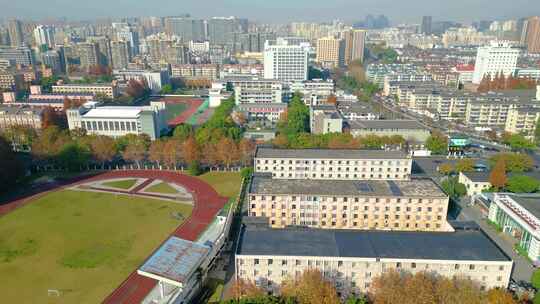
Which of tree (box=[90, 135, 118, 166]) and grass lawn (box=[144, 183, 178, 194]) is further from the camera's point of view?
tree (box=[90, 135, 118, 166])

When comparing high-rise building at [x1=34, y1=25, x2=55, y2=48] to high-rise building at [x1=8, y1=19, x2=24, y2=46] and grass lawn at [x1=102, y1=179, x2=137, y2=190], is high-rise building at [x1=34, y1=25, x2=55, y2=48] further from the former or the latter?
grass lawn at [x1=102, y1=179, x2=137, y2=190]

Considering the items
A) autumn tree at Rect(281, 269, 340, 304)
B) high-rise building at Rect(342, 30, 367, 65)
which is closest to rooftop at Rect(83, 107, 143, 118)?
autumn tree at Rect(281, 269, 340, 304)

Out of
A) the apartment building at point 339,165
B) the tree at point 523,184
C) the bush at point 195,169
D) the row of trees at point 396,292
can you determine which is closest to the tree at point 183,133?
the bush at point 195,169

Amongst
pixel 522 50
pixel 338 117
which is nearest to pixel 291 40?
pixel 338 117

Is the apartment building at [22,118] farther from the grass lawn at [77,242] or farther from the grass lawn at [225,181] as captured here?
the grass lawn at [225,181]

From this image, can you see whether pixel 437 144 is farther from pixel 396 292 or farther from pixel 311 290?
pixel 311 290
